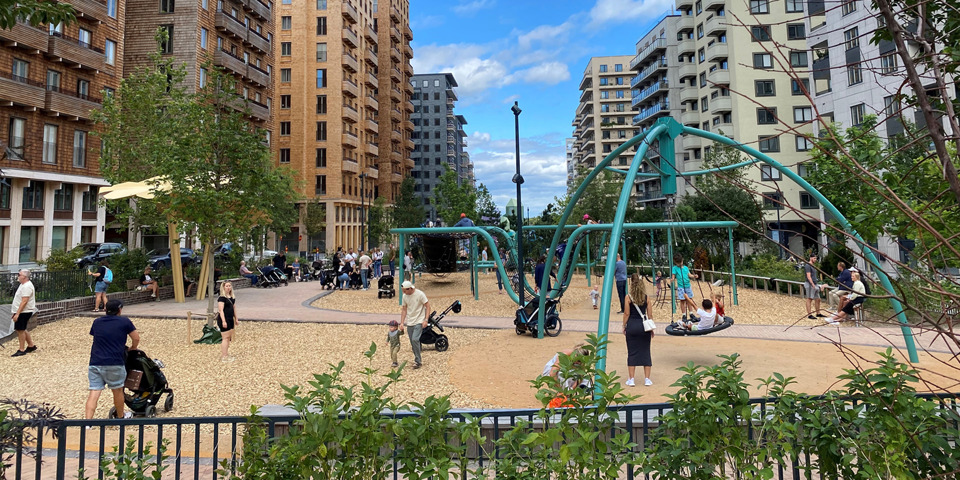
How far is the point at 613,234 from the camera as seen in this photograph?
7.88 meters

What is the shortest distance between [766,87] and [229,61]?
4523 cm

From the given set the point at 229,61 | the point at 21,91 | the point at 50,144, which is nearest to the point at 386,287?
the point at 21,91

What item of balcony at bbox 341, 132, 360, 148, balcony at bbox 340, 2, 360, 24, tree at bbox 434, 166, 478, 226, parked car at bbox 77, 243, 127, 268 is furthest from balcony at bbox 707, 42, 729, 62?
parked car at bbox 77, 243, 127, 268

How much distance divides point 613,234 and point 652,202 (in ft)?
205

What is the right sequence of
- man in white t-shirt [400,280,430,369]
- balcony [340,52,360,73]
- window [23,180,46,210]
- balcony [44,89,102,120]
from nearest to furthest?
man in white t-shirt [400,280,430,369] → balcony [44,89,102,120] → window [23,180,46,210] → balcony [340,52,360,73]

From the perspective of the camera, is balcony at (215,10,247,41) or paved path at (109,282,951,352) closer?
paved path at (109,282,951,352)

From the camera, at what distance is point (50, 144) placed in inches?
1184

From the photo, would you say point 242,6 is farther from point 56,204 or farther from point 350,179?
point 56,204

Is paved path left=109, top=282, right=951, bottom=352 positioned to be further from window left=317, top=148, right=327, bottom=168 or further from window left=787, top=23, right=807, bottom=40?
window left=787, top=23, right=807, bottom=40

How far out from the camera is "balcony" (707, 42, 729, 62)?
46906mm

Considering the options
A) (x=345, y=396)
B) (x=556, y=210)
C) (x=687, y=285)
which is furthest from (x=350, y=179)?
(x=345, y=396)

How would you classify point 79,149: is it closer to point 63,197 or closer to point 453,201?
point 63,197

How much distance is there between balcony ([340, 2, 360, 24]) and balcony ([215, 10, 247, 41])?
43.7 feet

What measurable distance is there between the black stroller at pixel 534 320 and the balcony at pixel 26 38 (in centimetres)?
3110
